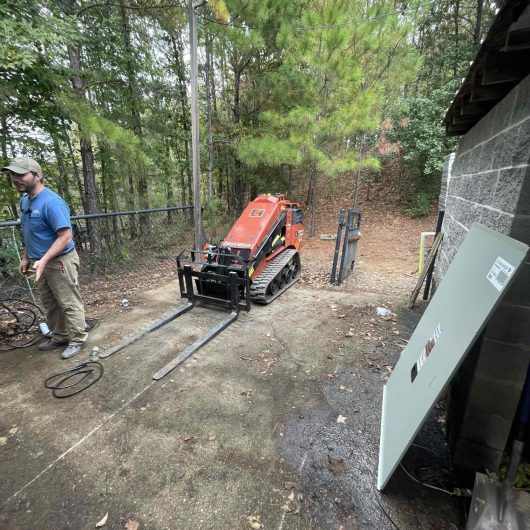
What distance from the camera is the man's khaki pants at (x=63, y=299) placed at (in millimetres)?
2818

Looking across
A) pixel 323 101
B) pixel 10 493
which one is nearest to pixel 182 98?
pixel 323 101

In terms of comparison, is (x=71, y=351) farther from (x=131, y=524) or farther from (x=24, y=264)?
(x=131, y=524)

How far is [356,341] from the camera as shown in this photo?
3287 millimetres

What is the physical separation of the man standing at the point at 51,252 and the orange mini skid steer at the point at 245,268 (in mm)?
555

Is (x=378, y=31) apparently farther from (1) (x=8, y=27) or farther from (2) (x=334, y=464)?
(2) (x=334, y=464)

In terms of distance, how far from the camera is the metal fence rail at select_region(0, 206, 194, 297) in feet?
16.3

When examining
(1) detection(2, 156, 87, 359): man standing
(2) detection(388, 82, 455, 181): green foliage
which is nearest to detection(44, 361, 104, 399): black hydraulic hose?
(1) detection(2, 156, 87, 359): man standing

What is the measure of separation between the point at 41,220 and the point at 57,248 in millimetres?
307

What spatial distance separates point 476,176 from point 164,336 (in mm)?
3660

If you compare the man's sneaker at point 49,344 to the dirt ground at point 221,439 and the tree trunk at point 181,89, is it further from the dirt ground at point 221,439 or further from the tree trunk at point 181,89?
the tree trunk at point 181,89

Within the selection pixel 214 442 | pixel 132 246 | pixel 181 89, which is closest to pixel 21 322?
pixel 132 246

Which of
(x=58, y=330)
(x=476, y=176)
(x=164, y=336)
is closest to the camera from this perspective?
(x=476, y=176)

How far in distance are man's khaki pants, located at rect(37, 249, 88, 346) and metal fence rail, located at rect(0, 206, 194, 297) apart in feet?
3.74

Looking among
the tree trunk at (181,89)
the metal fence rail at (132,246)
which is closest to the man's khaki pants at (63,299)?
the metal fence rail at (132,246)
